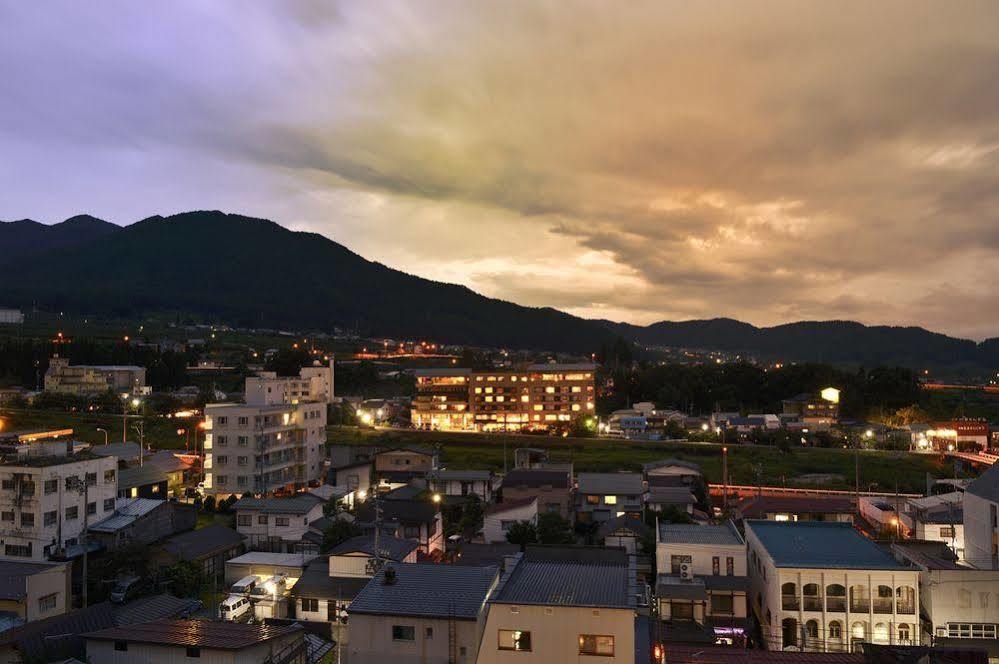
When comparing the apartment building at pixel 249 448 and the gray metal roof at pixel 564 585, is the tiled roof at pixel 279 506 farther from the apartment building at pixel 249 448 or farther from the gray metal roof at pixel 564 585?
the gray metal roof at pixel 564 585

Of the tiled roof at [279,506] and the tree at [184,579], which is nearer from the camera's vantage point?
the tree at [184,579]

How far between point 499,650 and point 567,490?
61.0 ft

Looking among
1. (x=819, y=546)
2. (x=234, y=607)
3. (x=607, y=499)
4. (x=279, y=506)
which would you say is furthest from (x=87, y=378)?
(x=819, y=546)

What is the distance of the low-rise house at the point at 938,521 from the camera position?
26.0 meters

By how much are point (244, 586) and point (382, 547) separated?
13.0ft

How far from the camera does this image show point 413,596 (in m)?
13.9

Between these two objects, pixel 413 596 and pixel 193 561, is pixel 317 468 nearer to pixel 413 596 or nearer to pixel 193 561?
pixel 193 561

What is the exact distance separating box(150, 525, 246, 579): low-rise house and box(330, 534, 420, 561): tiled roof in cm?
502

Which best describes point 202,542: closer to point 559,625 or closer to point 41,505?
point 41,505

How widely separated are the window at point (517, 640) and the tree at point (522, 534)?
41.4 ft

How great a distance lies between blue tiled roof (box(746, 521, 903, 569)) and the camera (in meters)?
18.0

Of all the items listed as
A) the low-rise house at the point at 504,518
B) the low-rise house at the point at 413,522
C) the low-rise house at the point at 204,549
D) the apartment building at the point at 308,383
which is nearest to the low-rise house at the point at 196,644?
the low-rise house at the point at 204,549

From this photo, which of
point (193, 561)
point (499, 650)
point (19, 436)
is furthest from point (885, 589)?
point (19, 436)

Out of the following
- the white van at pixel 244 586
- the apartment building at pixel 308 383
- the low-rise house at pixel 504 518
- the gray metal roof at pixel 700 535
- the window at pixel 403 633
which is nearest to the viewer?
the window at pixel 403 633
